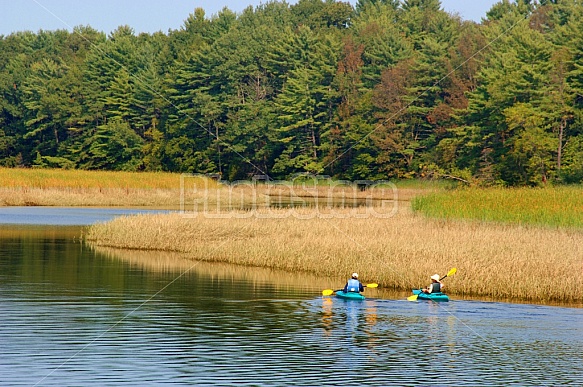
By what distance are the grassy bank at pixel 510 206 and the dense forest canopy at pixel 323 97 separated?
2645cm

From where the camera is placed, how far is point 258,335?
2045cm

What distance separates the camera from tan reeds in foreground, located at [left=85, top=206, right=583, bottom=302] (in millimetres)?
26203

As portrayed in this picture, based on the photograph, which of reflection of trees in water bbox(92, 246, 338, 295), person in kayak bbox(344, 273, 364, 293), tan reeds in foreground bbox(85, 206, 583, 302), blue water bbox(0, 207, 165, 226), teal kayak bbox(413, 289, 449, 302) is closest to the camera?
teal kayak bbox(413, 289, 449, 302)

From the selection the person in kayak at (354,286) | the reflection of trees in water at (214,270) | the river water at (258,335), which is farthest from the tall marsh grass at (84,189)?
the person in kayak at (354,286)

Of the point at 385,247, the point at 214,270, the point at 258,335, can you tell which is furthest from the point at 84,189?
the point at 258,335

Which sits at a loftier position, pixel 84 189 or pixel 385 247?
pixel 84 189

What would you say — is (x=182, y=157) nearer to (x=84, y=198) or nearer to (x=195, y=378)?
(x=84, y=198)

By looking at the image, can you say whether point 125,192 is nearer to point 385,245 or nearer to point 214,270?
point 214,270

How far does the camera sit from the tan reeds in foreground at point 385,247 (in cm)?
2620

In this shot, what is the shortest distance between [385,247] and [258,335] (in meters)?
10.7

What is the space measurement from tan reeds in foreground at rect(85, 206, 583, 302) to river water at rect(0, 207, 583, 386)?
1.43 metres

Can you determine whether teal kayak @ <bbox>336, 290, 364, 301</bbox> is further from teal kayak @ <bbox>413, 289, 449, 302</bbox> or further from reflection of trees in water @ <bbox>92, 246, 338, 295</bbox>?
reflection of trees in water @ <bbox>92, 246, 338, 295</bbox>

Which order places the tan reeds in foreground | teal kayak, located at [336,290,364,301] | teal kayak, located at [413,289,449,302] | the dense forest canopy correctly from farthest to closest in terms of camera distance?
the dense forest canopy → the tan reeds in foreground → teal kayak, located at [336,290,364,301] → teal kayak, located at [413,289,449,302]

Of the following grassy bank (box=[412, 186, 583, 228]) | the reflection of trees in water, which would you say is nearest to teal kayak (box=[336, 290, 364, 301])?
the reflection of trees in water
